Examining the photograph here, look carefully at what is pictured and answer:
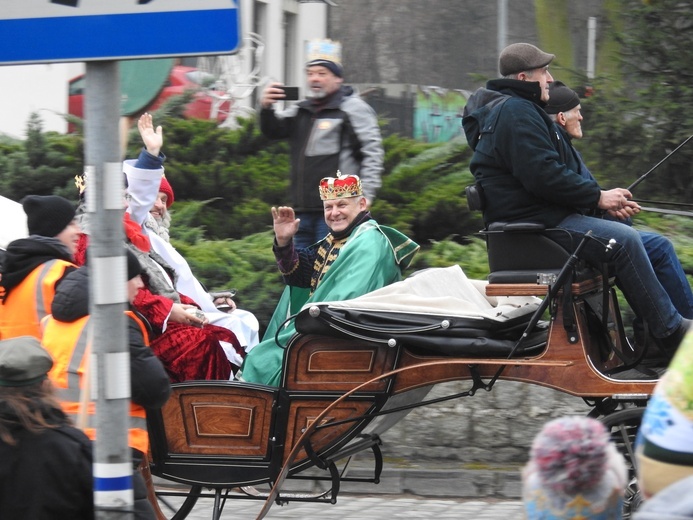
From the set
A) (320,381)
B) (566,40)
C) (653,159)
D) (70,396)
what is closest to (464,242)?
(653,159)

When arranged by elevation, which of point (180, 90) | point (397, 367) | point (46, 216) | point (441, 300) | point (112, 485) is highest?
point (180, 90)

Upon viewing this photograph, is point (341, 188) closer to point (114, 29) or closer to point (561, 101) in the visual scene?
point (561, 101)

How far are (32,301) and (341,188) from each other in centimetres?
186

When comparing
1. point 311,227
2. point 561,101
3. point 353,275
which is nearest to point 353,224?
point 353,275

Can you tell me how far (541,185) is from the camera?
18.3 ft

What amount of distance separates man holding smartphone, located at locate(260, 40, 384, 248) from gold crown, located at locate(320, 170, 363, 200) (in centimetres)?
123

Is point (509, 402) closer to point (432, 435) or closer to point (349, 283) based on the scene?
point (432, 435)

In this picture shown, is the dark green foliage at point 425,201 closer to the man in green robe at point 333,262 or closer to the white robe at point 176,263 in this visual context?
the man in green robe at point 333,262

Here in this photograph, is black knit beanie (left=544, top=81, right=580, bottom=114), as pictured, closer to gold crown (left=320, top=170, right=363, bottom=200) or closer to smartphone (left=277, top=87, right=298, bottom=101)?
gold crown (left=320, top=170, right=363, bottom=200)

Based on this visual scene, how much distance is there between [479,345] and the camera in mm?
5535

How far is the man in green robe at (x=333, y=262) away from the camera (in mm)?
6090

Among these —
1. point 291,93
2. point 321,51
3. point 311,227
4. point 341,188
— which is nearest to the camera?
point 341,188

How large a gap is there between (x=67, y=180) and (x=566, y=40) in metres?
4.90

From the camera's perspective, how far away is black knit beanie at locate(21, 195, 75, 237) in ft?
18.1
